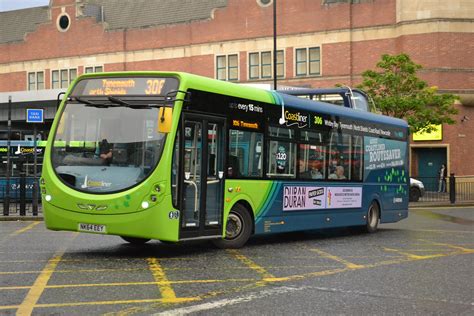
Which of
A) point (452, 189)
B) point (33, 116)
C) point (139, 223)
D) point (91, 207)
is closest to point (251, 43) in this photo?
point (452, 189)

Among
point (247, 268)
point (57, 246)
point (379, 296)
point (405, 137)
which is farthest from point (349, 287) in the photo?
point (405, 137)

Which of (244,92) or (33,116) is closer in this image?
(244,92)

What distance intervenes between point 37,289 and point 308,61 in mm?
41856

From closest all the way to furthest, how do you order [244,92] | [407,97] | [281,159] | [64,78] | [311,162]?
1. [244,92]
2. [281,159]
3. [311,162]
4. [407,97]
5. [64,78]

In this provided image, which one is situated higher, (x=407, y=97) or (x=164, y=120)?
(x=407, y=97)

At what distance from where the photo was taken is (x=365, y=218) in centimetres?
1616

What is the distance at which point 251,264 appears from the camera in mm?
10109

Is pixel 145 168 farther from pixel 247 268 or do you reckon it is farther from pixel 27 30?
pixel 27 30

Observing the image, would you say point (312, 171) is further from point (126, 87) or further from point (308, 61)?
point (308, 61)

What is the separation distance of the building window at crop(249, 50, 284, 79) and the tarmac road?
1415 inches

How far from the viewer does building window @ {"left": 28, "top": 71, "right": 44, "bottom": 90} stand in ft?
198

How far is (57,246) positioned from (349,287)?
6256 mm

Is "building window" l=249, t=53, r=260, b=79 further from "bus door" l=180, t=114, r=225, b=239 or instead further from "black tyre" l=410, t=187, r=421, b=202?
"bus door" l=180, t=114, r=225, b=239

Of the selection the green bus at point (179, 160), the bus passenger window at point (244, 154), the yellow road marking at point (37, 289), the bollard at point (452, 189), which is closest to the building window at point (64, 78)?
the bollard at point (452, 189)
